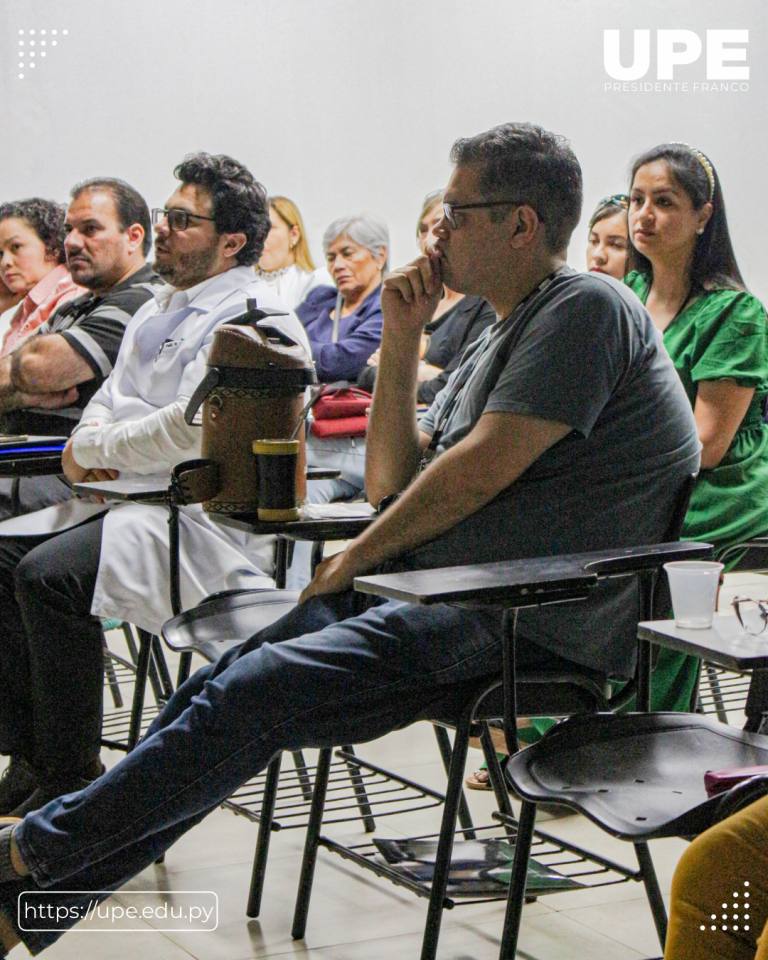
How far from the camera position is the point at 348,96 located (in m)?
6.54

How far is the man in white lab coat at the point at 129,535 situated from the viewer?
259 centimetres

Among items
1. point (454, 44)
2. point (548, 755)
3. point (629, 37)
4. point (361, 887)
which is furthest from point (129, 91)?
point (548, 755)

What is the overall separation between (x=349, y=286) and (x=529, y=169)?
2856mm

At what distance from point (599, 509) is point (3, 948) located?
1051 mm

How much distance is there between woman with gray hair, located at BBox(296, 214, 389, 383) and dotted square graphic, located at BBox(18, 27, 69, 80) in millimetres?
2198

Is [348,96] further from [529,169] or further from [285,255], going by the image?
[529,169]

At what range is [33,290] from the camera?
13.4 feet

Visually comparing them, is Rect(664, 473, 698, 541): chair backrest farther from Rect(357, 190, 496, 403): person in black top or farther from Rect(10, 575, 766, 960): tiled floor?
Rect(357, 190, 496, 403): person in black top

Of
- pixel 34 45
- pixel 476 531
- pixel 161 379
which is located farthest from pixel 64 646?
pixel 34 45

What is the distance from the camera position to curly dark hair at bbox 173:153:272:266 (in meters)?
2.86

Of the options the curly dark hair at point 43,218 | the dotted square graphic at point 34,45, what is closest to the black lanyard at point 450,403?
the curly dark hair at point 43,218

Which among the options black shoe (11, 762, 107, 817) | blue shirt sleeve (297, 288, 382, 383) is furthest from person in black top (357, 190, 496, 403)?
black shoe (11, 762, 107, 817)

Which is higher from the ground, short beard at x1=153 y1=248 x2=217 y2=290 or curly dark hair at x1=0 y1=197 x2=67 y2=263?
curly dark hair at x1=0 y1=197 x2=67 y2=263

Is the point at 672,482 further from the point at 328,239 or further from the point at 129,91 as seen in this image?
the point at 129,91
